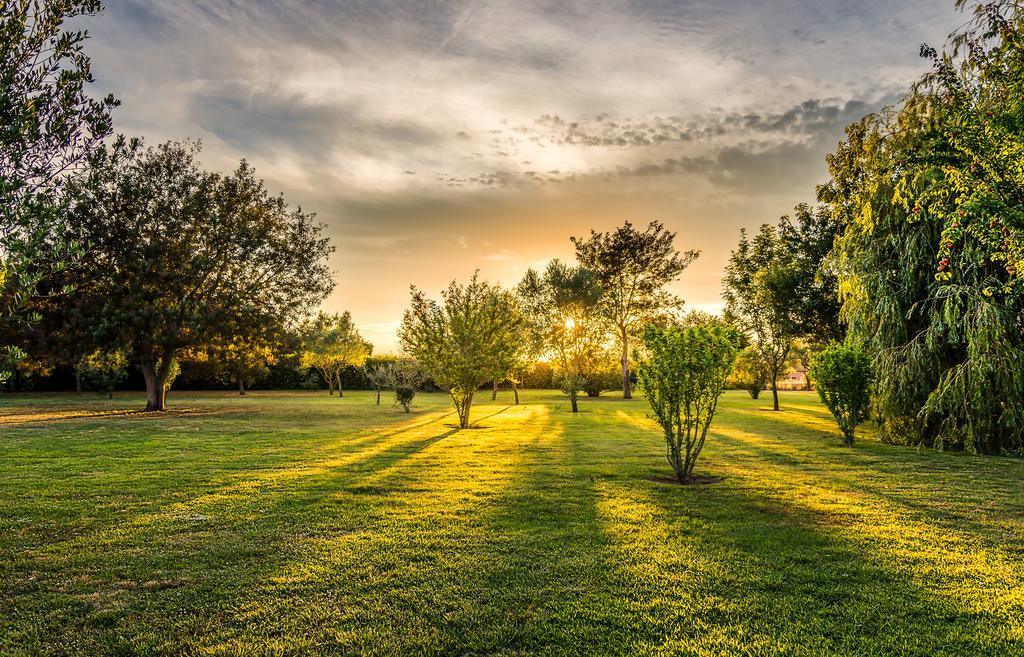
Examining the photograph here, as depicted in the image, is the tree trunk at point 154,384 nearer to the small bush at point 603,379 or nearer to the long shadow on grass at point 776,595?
the small bush at point 603,379

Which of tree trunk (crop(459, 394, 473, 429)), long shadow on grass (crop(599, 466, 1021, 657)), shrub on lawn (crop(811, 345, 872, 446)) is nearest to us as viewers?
long shadow on grass (crop(599, 466, 1021, 657))

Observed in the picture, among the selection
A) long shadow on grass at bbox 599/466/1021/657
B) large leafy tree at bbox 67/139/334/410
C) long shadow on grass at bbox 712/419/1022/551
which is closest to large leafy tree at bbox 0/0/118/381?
long shadow on grass at bbox 599/466/1021/657

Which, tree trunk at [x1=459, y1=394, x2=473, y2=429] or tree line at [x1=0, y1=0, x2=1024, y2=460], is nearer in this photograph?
tree line at [x1=0, y1=0, x2=1024, y2=460]

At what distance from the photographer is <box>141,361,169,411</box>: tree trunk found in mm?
25188

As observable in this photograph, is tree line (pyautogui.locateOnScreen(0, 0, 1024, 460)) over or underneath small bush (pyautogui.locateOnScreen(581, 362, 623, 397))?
over

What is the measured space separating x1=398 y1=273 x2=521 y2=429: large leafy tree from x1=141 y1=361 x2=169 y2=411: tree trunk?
14.7m

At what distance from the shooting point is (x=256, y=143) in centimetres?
1420

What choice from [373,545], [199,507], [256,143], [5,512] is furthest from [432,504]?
[256,143]

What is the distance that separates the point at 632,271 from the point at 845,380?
110 feet

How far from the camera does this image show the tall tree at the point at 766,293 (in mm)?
22047

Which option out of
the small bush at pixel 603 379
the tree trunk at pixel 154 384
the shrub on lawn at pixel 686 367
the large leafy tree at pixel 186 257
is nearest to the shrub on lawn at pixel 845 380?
the shrub on lawn at pixel 686 367

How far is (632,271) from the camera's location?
1811 inches

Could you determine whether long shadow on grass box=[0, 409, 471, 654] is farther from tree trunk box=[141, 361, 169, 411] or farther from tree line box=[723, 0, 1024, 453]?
tree trunk box=[141, 361, 169, 411]

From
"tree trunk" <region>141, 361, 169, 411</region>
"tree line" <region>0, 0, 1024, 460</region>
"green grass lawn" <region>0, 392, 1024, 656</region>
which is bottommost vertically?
"green grass lawn" <region>0, 392, 1024, 656</region>
